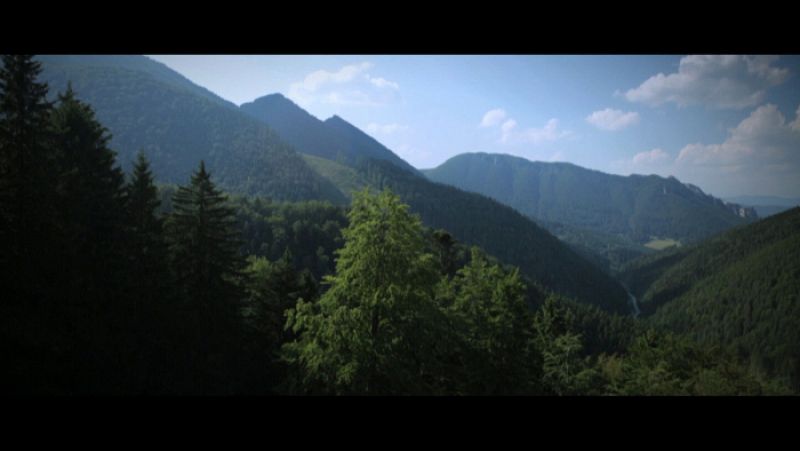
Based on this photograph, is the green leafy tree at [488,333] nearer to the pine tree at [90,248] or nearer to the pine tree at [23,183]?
the pine tree at [90,248]

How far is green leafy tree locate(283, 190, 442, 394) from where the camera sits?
8648mm

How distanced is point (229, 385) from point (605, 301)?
203 meters

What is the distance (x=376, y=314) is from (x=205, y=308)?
11.5 m

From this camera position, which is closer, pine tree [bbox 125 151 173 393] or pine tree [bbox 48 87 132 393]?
pine tree [bbox 48 87 132 393]

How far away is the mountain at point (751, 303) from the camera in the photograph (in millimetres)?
114938

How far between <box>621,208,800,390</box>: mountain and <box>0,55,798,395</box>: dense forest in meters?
121

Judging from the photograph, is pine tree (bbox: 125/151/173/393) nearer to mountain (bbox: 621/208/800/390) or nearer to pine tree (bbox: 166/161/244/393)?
pine tree (bbox: 166/161/244/393)

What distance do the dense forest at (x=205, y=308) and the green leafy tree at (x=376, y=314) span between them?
0.13ft

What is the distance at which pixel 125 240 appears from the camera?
15625 mm

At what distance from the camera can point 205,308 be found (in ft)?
55.7

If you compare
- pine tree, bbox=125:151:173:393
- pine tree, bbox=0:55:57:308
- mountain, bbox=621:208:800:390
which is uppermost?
pine tree, bbox=0:55:57:308

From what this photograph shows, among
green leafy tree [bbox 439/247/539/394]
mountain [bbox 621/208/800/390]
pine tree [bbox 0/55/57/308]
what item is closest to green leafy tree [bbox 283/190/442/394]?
green leafy tree [bbox 439/247/539/394]
